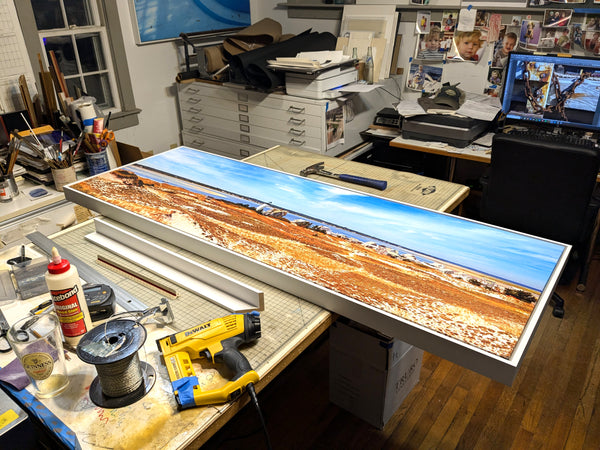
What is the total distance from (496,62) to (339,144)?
1121mm

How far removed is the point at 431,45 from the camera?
3156mm

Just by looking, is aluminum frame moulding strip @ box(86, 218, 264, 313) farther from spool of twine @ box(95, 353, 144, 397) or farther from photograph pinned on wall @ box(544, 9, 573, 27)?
photograph pinned on wall @ box(544, 9, 573, 27)

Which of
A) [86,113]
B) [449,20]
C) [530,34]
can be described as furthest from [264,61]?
[530,34]

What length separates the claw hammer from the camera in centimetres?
168

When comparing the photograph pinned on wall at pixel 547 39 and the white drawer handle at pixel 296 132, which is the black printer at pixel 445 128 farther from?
the white drawer handle at pixel 296 132

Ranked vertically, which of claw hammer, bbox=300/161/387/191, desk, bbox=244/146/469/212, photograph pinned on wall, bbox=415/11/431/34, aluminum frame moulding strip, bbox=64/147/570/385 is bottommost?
desk, bbox=244/146/469/212

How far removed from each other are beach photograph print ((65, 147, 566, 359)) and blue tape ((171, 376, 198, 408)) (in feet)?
1.15

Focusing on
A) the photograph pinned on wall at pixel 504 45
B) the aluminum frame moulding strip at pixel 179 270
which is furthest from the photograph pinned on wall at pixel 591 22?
the aluminum frame moulding strip at pixel 179 270

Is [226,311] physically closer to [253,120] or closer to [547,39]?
[253,120]

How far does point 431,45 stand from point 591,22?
929mm

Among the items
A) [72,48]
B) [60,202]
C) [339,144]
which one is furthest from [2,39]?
[339,144]

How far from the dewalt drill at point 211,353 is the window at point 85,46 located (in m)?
2.27

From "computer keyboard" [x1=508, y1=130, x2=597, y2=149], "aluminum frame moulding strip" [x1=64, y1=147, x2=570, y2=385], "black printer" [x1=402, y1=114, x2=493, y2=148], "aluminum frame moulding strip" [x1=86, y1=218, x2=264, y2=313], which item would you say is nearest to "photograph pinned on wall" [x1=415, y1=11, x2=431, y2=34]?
"black printer" [x1=402, y1=114, x2=493, y2=148]

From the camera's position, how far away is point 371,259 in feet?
3.84
